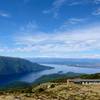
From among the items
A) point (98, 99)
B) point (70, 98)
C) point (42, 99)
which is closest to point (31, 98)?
point (42, 99)

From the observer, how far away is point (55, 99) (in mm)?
48938

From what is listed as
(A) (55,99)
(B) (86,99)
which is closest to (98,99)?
(B) (86,99)

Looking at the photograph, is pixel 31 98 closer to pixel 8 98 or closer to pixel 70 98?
pixel 8 98

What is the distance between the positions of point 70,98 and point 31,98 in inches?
408

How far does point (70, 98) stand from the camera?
177ft

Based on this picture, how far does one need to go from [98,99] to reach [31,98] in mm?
15272

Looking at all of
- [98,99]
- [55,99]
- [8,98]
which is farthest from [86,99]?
[8,98]

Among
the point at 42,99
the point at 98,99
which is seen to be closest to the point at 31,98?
the point at 42,99

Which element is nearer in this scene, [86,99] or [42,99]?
[42,99]

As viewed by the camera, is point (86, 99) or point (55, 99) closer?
point (55, 99)

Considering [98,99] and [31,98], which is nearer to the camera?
[31,98]

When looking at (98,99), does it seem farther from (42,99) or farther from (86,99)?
(42,99)

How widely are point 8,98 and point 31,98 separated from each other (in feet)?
14.9

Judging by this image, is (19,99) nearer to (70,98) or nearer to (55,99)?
(55,99)
